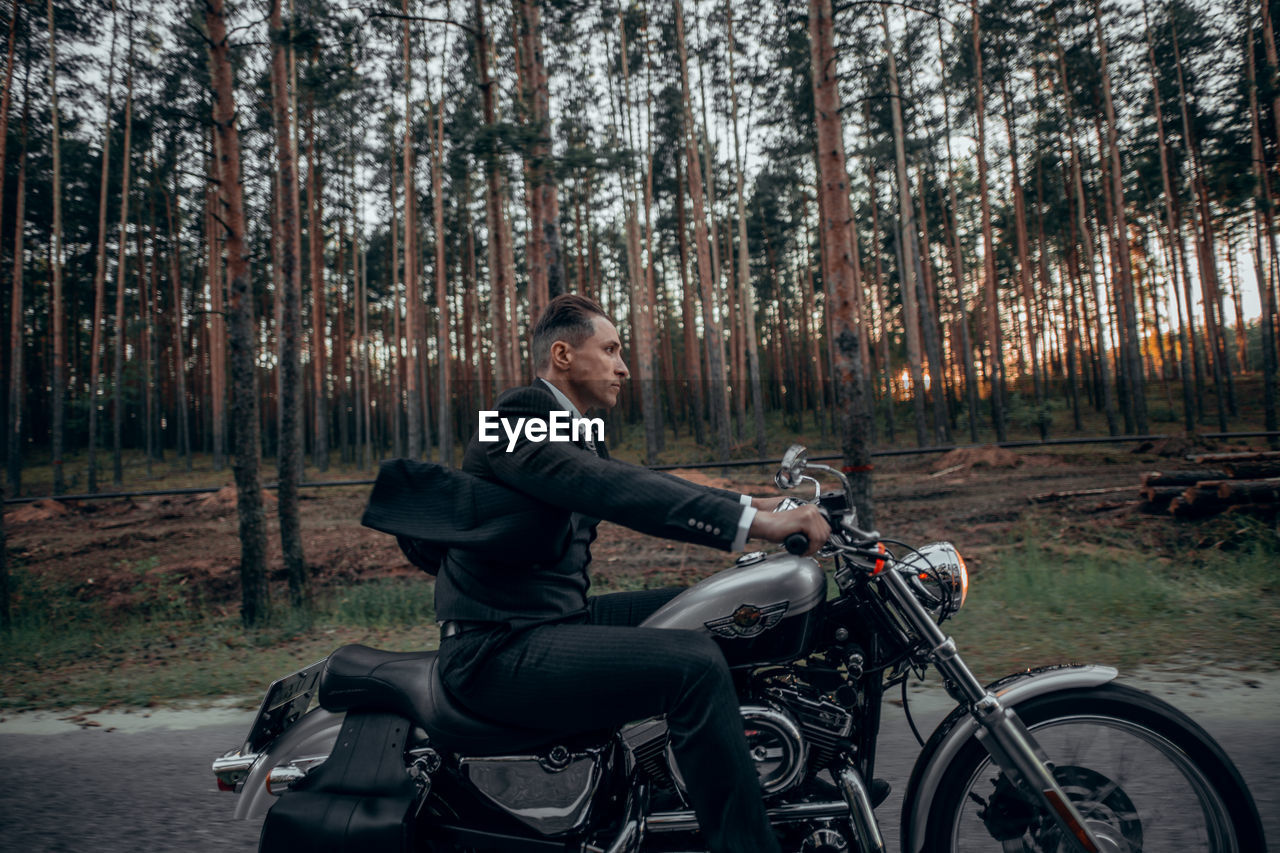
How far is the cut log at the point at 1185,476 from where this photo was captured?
942cm

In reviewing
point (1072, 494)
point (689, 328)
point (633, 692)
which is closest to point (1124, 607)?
point (633, 692)

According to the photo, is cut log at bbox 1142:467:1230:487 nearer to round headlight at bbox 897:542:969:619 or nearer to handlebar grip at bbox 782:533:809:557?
round headlight at bbox 897:542:969:619

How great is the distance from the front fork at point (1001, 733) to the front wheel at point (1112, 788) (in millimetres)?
63

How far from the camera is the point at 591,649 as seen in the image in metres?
1.78

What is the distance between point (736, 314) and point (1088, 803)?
2658 cm

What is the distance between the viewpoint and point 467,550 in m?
1.80

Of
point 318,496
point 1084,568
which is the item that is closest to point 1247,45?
point 1084,568

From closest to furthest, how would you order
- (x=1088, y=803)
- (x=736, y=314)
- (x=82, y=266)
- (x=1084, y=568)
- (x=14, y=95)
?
1. (x=1088, y=803)
2. (x=1084, y=568)
3. (x=14, y=95)
4. (x=736, y=314)
5. (x=82, y=266)

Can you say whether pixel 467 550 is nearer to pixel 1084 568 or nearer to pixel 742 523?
pixel 742 523

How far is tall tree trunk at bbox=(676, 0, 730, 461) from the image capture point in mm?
21062

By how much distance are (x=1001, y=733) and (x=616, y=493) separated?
3.74 feet

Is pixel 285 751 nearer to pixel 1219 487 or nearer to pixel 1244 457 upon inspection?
pixel 1219 487

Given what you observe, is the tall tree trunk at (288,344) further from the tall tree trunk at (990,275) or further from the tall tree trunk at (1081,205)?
the tall tree trunk at (1081,205)

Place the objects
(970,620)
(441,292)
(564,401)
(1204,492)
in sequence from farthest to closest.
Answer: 1. (441,292)
2. (1204,492)
3. (970,620)
4. (564,401)
